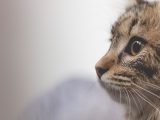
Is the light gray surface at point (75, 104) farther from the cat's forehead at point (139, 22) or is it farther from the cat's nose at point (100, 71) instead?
the cat's forehead at point (139, 22)

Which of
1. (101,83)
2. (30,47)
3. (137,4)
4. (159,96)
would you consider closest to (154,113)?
(159,96)

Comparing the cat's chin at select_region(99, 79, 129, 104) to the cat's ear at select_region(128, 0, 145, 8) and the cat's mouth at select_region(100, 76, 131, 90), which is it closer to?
the cat's mouth at select_region(100, 76, 131, 90)

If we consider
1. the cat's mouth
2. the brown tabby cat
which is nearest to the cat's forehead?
the brown tabby cat

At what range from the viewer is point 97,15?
3.07ft

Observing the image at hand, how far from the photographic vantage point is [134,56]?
832mm

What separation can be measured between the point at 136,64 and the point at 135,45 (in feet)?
0.17

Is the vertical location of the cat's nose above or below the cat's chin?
above

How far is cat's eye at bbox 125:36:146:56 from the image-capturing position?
831mm

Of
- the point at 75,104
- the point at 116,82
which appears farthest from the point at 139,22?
the point at 75,104

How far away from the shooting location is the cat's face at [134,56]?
81 cm

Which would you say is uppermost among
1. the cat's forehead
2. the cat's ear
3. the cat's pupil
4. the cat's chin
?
the cat's ear

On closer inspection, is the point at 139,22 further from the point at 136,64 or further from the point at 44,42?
the point at 44,42

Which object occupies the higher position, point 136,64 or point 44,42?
point 44,42

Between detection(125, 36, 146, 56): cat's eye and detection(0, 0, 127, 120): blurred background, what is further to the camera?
detection(0, 0, 127, 120): blurred background
